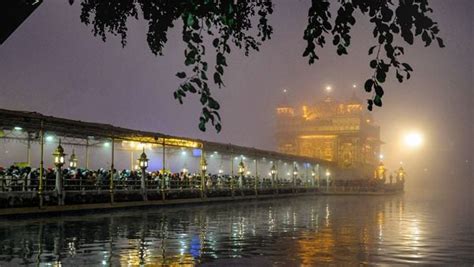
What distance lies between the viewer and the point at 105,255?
408 inches

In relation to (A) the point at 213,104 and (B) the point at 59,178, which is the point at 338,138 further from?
A: (A) the point at 213,104

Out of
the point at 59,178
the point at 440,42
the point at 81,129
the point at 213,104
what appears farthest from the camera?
the point at 81,129

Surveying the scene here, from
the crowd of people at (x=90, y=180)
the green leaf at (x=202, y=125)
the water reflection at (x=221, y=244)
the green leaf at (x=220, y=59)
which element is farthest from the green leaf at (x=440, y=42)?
the crowd of people at (x=90, y=180)

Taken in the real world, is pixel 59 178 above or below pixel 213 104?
below

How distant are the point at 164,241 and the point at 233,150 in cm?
2870

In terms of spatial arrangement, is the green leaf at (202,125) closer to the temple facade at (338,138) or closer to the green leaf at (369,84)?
the green leaf at (369,84)

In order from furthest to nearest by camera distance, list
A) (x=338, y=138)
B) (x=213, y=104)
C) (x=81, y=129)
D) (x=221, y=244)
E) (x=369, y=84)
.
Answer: (x=338, y=138) → (x=81, y=129) → (x=221, y=244) → (x=213, y=104) → (x=369, y=84)

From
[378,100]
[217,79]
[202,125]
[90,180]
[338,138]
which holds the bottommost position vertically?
[90,180]

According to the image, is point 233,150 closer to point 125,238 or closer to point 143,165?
point 143,165

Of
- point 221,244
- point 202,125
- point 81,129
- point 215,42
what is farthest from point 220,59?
Answer: point 81,129

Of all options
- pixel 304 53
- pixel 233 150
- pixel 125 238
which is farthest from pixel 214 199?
pixel 304 53

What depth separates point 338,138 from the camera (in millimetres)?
94438

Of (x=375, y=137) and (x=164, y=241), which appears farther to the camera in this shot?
(x=375, y=137)

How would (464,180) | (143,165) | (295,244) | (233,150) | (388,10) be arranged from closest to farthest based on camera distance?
(388,10)
(295,244)
(143,165)
(233,150)
(464,180)
